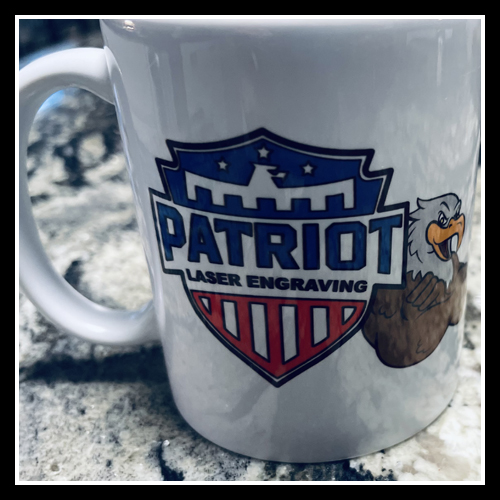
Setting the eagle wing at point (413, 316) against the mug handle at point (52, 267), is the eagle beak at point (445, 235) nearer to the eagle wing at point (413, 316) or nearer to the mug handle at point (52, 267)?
the eagle wing at point (413, 316)

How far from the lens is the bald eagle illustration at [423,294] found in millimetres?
377

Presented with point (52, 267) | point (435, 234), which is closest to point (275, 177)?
point (435, 234)

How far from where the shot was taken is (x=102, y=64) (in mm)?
400

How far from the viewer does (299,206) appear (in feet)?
1.13

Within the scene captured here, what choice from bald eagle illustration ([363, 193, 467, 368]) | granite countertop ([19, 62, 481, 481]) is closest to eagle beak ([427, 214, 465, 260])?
bald eagle illustration ([363, 193, 467, 368])

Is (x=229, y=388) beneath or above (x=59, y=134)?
beneath

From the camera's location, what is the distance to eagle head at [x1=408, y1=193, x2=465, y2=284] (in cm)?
37

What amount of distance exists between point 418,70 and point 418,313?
18 cm

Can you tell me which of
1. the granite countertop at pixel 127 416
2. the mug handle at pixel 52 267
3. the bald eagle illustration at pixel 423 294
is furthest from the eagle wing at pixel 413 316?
the mug handle at pixel 52 267

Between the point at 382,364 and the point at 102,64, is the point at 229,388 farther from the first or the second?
the point at 102,64

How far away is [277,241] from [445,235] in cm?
13

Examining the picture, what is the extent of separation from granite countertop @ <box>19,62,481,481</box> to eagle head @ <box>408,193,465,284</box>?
0.17 metres

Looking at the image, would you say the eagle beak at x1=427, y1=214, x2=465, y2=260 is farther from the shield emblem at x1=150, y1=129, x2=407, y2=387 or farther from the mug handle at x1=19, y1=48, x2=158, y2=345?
the mug handle at x1=19, y1=48, x2=158, y2=345

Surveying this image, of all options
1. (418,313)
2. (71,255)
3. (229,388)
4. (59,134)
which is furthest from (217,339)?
(59,134)
